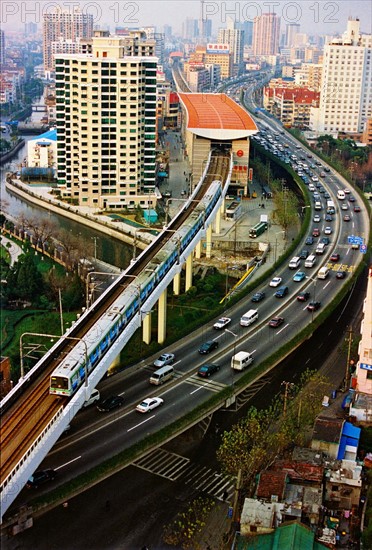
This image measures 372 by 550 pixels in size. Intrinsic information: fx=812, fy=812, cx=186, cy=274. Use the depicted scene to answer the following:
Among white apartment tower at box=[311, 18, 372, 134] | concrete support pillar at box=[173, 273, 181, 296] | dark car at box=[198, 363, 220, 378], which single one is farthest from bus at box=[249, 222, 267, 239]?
white apartment tower at box=[311, 18, 372, 134]

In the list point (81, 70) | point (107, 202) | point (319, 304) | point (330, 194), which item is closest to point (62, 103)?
point (81, 70)

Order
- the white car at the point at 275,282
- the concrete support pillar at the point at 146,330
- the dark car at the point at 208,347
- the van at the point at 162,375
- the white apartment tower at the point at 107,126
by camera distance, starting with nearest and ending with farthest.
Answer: the van at the point at 162,375
the dark car at the point at 208,347
the concrete support pillar at the point at 146,330
the white car at the point at 275,282
the white apartment tower at the point at 107,126

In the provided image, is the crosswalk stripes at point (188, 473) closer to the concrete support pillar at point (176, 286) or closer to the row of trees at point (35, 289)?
the row of trees at point (35, 289)

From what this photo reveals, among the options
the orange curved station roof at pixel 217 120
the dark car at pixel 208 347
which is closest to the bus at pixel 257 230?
the orange curved station roof at pixel 217 120

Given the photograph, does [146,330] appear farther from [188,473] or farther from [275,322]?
[188,473]

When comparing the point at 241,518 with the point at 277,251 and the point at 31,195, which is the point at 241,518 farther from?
the point at 31,195

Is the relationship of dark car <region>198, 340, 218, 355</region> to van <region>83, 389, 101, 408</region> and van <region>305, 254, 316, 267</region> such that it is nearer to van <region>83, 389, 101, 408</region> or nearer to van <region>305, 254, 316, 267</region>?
van <region>83, 389, 101, 408</region>
